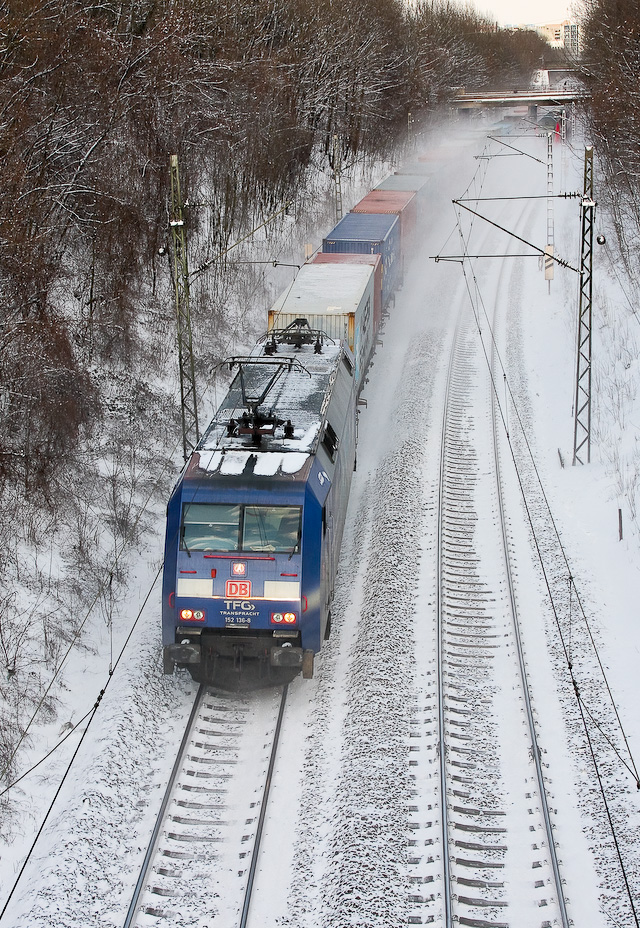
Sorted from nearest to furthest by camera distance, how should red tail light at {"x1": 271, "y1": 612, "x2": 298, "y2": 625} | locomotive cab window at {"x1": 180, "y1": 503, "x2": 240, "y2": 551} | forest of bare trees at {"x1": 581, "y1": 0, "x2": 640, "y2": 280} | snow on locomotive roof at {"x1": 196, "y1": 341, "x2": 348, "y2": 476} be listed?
red tail light at {"x1": 271, "y1": 612, "x2": 298, "y2": 625}
locomotive cab window at {"x1": 180, "y1": 503, "x2": 240, "y2": 551}
snow on locomotive roof at {"x1": 196, "y1": 341, "x2": 348, "y2": 476}
forest of bare trees at {"x1": 581, "y1": 0, "x2": 640, "y2": 280}

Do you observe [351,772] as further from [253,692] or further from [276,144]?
[276,144]

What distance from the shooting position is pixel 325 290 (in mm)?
22641

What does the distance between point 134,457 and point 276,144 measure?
2248 centimetres

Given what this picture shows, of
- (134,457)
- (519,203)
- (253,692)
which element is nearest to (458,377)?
(134,457)

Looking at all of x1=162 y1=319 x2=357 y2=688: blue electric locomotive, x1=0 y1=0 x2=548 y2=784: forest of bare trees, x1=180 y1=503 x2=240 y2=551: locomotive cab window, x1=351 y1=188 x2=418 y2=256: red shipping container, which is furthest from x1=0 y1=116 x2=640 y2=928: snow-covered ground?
x1=351 y1=188 x2=418 y2=256: red shipping container

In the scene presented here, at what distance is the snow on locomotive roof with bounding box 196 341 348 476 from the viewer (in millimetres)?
12883

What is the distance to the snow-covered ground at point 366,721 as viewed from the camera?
959 centimetres

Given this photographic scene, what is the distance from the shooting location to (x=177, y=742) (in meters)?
A: 12.0

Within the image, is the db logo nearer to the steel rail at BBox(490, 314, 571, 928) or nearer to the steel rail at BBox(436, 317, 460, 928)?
the steel rail at BBox(436, 317, 460, 928)

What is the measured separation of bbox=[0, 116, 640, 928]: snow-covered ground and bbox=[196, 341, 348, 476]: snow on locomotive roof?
10.2 feet

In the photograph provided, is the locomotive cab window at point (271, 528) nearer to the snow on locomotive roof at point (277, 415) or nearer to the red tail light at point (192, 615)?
the snow on locomotive roof at point (277, 415)

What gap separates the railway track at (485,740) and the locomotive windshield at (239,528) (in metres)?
3.03

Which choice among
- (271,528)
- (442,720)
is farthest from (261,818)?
(271,528)

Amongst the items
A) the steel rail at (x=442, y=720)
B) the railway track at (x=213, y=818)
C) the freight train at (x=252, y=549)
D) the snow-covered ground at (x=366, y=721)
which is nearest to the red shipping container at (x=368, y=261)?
the snow-covered ground at (x=366, y=721)
